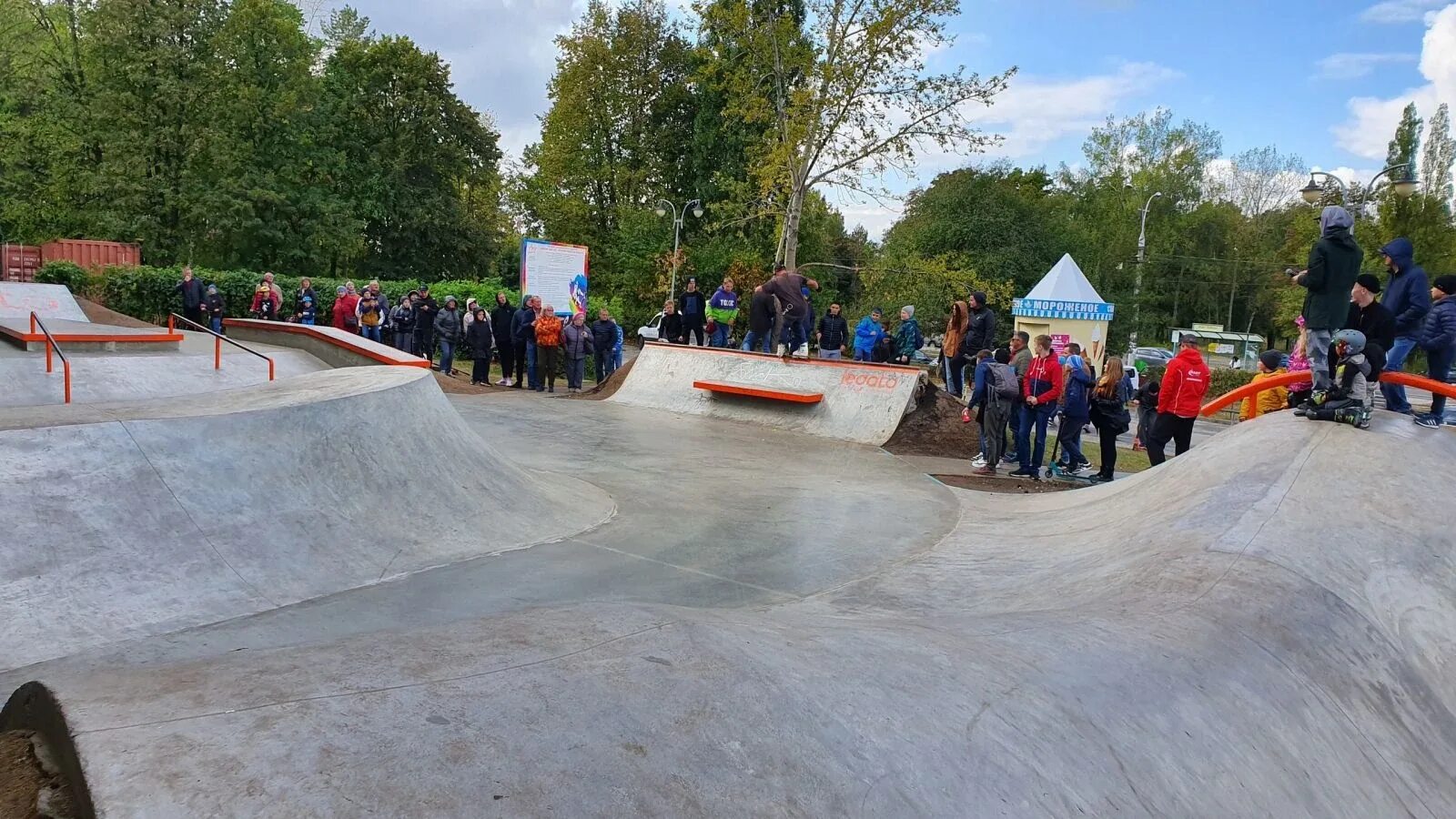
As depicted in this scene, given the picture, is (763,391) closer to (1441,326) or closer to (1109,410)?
(1109,410)

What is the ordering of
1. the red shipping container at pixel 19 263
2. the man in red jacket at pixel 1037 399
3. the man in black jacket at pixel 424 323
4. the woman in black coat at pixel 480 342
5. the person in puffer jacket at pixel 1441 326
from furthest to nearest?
the red shipping container at pixel 19 263, the man in black jacket at pixel 424 323, the woman in black coat at pixel 480 342, the man in red jacket at pixel 1037 399, the person in puffer jacket at pixel 1441 326

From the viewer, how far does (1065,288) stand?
26.1 m

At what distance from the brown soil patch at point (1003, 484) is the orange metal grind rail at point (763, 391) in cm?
317

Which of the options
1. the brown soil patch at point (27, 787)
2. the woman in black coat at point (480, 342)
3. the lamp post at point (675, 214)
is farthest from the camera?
the lamp post at point (675, 214)

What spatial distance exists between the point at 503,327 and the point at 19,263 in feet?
53.0

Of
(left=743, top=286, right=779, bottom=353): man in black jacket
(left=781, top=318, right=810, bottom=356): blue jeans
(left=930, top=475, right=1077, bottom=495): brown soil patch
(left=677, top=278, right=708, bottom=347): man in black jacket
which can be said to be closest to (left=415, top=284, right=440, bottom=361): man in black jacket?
(left=677, top=278, right=708, bottom=347): man in black jacket

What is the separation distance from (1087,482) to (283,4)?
4872cm

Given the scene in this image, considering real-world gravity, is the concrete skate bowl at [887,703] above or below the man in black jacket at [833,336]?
below

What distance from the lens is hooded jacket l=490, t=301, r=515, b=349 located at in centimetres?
1642

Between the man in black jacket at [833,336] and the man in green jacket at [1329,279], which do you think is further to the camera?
the man in black jacket at [833,336]

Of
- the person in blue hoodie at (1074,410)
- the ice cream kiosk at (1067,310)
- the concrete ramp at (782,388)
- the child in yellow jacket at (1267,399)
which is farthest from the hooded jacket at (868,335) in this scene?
the ice cream kiosk at (1067,310)

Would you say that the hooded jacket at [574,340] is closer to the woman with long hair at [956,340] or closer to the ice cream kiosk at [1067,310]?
the woman with long hair at [956,340]

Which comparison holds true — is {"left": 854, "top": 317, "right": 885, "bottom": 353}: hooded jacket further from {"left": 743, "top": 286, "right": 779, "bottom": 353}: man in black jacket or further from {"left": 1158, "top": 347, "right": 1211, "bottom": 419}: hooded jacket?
{"left": 1158, "top": 347, "right": 1211, "bottom": 419}: hooded jacket

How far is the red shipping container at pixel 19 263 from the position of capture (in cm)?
2208
